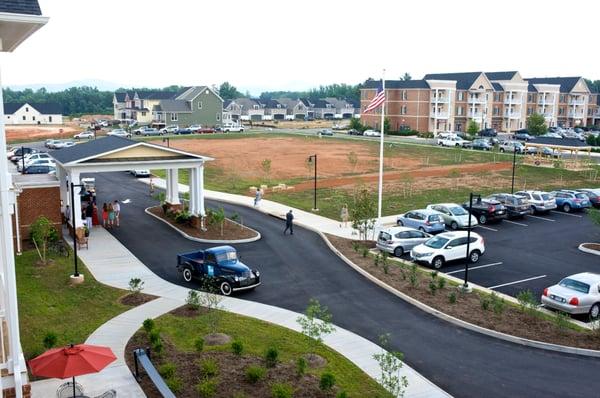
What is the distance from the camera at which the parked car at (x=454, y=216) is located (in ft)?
114

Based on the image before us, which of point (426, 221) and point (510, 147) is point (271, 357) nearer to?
point (426, 221)

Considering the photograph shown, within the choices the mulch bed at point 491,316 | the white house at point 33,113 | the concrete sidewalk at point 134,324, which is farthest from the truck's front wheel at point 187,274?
the white house at point 33,113

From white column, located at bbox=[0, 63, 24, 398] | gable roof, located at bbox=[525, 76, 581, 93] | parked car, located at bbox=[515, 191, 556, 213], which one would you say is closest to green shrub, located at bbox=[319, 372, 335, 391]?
white column, located at bbox=[0, 63, 24, 398]

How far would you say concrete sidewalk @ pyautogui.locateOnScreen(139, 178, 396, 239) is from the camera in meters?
33.7

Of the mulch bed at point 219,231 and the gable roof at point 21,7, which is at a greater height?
the gable roof at point 21,7

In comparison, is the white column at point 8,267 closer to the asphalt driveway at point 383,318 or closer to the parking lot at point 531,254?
the asphalt driveway at point 383,318

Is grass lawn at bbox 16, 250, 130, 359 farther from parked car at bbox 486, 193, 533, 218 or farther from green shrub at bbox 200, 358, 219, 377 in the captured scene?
parked car at bbox 486, 193, 533, 218

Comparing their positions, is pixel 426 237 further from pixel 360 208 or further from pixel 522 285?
pixel 522 285

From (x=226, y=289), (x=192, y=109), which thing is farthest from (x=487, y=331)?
(x=192, y=109)

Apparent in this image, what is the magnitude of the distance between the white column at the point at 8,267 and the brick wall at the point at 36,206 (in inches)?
771

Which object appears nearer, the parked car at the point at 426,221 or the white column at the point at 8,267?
the white column at the point at 8,267

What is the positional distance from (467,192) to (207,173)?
24972 millimetres

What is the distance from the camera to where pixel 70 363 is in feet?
39.8

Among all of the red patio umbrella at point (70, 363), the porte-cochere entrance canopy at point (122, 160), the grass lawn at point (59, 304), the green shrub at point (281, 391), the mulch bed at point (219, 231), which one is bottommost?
the grass lawn at point (59, 304)
